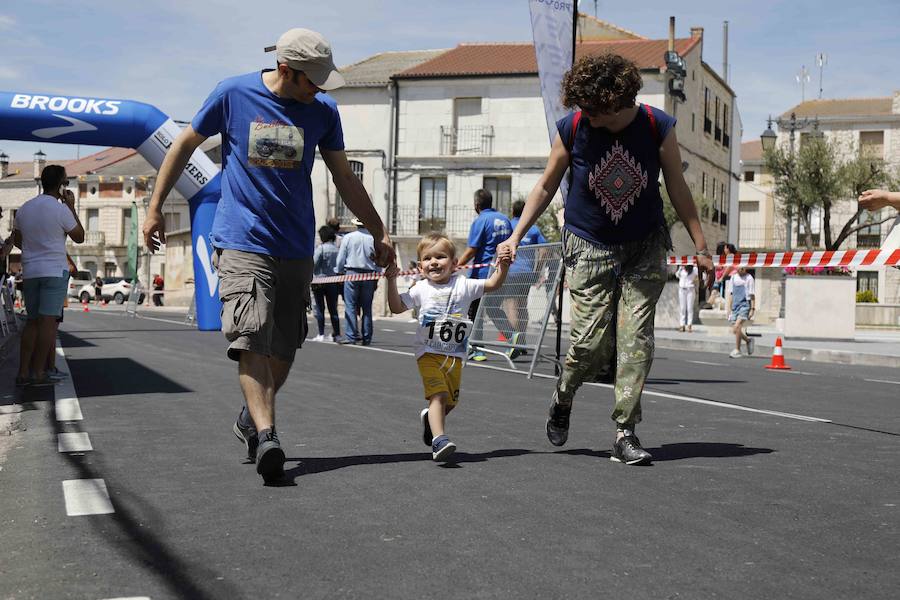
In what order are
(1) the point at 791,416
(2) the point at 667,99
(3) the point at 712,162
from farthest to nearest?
(3) the point at 712,162
(2) the point at 667,99
(1) the point at 791,416

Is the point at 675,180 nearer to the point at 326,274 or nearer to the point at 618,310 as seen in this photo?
the point at 618,310

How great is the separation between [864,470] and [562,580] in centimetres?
254

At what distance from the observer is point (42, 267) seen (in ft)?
29.4

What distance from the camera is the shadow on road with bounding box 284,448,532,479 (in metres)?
5.09

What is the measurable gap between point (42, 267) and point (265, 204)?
4.61m

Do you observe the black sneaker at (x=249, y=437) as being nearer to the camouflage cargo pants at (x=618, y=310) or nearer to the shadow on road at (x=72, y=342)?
the camouflage cargo pants at (x=618, y=310)

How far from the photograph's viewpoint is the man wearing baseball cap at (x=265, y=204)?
4.91 meters

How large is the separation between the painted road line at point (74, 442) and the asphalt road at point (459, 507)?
72 mm

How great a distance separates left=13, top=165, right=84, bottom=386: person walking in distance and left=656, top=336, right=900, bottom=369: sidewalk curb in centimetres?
1204

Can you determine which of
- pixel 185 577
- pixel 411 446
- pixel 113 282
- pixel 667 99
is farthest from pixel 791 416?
pixel 113 282

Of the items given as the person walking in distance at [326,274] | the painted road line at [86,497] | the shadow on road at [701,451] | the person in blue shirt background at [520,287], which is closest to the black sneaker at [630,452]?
the shadow on road at [701,451]

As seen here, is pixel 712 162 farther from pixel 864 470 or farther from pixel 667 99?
pixel 864 470

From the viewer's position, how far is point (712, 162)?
165 feet

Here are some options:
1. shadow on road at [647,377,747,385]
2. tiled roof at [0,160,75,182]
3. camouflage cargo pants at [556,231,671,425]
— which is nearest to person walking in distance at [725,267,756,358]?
shadow on road at [647,377,747,385]
